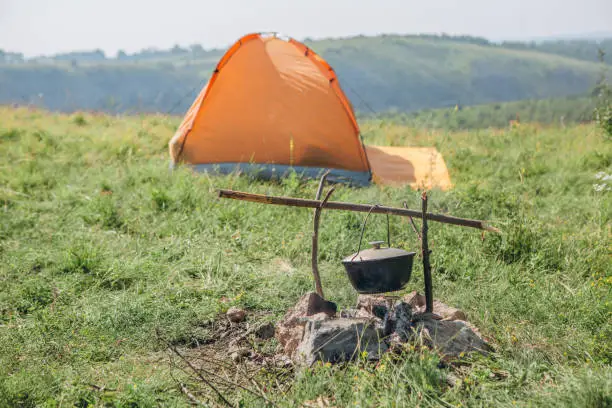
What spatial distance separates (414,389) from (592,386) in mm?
811

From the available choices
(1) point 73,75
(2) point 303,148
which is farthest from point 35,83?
(2) point 303,148

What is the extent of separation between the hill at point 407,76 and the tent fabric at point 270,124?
411ft

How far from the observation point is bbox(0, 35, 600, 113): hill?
450 ft

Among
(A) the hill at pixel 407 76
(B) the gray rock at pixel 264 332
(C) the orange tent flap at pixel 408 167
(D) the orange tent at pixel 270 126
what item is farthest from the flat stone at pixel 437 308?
(A) the hill at pixel 407 76

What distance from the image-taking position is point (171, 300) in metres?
4.36

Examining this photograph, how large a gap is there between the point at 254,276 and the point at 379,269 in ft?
5.19

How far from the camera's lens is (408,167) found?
8789 millimetres

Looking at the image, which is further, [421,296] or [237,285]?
[237,285]

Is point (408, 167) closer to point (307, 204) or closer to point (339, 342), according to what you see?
point (307, 204)

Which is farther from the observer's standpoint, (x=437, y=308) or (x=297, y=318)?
(x=437, y=308)

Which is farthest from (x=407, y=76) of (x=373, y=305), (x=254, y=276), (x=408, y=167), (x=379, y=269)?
(x=379, y=269)

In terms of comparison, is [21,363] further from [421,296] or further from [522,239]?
[522,239]

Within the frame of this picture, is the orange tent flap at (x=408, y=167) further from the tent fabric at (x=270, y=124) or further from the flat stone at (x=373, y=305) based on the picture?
the flat stone at (x=373, y=305)

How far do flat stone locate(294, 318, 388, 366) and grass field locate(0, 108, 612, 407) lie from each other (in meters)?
0.10
